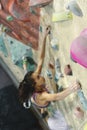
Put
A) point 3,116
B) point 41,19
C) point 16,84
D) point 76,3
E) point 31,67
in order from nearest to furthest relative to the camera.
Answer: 1. point 76,3
2. point 41,19
3. point 31,67
4. point 3,116
5. point 16,84

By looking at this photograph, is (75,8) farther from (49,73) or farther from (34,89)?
(49,73)

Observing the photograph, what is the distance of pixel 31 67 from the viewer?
2.10 meters

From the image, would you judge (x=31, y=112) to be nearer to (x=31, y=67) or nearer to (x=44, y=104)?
(x=31, y=67)

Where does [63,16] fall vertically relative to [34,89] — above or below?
Answer: above

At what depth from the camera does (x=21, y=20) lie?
6.46 feet

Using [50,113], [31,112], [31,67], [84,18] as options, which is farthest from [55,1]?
→ [31,112]

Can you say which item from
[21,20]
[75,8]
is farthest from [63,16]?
[21,20]

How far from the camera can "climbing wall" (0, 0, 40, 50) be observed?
1862 mm

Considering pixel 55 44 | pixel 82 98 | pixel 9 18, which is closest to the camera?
pixel 82 98

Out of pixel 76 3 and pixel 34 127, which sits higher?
pixel 76 3

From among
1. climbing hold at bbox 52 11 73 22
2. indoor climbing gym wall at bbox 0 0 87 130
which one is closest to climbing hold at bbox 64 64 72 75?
indoor climbing gym wall at bbox 0 0 87 130

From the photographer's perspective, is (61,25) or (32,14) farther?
(32,14)

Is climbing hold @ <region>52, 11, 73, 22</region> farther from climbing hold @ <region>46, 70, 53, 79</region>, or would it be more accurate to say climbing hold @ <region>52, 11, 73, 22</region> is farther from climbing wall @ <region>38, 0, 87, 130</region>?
climbing hold @ <region>46, 70, 53, 79</region>

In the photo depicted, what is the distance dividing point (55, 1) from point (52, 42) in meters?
0.23
